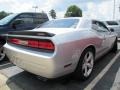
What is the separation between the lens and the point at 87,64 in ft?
14.7

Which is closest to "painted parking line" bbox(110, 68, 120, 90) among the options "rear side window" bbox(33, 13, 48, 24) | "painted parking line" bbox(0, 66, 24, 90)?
"painted parking line" bbox(0, 66, 24, 90)

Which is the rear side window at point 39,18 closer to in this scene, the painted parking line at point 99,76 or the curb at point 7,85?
the painted parking line at point 99,76

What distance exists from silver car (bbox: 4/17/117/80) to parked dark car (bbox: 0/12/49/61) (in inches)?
66.7

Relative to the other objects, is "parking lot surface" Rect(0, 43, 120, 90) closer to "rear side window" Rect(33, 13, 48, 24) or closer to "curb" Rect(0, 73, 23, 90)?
"curb" Rect(0, 73, 23, 90)

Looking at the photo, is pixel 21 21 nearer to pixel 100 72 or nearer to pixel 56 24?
pixel 56 24

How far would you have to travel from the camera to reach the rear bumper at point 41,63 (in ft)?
11.0

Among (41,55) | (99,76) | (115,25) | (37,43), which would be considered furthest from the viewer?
(115,25)

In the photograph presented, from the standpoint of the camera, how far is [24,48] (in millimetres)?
3973

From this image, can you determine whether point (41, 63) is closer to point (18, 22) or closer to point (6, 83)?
point (6, 83)

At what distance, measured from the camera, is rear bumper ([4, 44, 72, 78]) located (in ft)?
11.0

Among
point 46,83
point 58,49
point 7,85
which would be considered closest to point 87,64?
point 46,83

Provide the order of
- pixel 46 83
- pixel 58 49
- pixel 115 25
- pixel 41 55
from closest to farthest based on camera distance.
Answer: pixel 58 49
pixel 41 55
pixel 46 83
pixel 115 25

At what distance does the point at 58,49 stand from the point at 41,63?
39 cm

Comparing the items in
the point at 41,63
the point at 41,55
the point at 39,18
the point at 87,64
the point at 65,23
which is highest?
the point at 39,18
